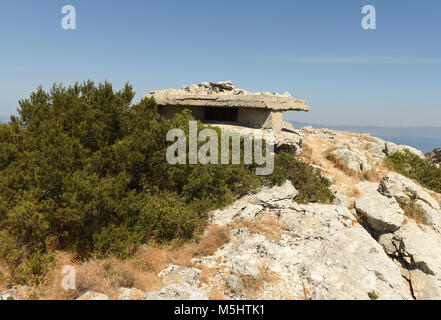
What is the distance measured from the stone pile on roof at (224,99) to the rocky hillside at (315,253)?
4556mm

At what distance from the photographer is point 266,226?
7.55 metres

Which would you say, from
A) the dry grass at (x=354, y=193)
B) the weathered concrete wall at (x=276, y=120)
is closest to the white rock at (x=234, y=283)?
the dry grass at (x=354, y=193)

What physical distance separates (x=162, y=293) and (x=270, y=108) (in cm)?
960

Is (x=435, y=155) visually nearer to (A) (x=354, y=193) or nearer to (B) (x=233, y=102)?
(A) (x=354, y=193)

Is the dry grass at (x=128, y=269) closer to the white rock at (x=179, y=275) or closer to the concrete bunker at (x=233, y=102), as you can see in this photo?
the white rock at (x=179, y=275)

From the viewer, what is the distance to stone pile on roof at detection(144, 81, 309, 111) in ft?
40.2

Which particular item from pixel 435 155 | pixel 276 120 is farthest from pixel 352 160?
pixel 435 155

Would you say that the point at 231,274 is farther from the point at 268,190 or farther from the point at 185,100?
the point at 185,100

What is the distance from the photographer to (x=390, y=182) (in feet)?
34.2

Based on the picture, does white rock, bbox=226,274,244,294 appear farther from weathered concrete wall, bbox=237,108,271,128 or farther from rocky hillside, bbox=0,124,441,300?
weathered concrete wall, bbox=237,108,271,128

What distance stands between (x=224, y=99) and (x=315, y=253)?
8355mm

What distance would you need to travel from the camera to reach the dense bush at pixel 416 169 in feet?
49.7

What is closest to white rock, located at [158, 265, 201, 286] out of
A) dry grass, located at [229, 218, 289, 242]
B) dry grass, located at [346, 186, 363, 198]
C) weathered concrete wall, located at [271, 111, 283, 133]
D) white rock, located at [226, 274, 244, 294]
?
white rock, located at [226, 274, 244, 294]
